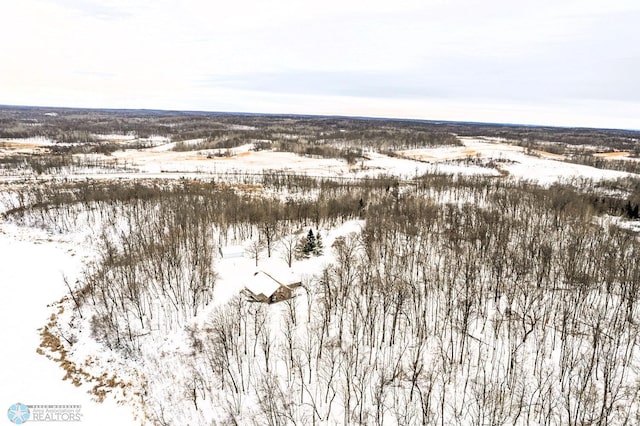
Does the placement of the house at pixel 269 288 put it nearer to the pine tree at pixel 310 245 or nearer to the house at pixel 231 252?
the pine tree at pixel 310 245

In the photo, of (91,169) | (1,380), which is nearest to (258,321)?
(1,380)

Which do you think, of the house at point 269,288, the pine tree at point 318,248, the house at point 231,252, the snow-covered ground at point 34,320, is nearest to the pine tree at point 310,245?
the pine tree at point 318,248

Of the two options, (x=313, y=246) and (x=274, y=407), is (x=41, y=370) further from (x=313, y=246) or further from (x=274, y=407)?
(x=313, y=246)

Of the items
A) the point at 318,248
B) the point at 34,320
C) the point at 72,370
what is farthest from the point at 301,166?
the point at 72,370

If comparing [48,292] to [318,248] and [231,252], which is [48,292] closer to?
[231,252]

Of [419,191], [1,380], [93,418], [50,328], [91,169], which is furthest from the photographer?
[91,169]

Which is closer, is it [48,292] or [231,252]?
[48,292]

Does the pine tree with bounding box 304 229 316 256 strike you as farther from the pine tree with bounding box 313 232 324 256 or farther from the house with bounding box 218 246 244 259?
the house with bounding box 218 246 244 259

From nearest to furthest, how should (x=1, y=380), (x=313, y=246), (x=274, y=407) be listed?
(x=274, y=407) → (x=1, y=380) → (x=313, y=246)
